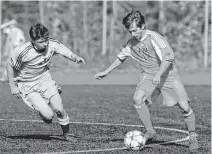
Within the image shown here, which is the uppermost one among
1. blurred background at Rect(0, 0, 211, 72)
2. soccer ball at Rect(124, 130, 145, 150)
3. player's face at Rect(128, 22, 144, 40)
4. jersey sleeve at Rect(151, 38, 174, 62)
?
player's face at Rect(128, 22, 144, 40)

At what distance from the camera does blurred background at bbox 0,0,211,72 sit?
2292 cm

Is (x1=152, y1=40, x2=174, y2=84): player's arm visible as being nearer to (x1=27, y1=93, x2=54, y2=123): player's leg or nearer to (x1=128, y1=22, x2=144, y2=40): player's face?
(x1=128, y1=22, x2=144, y2=40): player's face

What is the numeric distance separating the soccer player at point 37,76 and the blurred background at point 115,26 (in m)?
13.8

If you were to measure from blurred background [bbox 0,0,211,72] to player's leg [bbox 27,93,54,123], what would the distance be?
13884mm

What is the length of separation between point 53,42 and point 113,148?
1814 millimetres

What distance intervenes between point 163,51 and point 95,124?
9.02 ft

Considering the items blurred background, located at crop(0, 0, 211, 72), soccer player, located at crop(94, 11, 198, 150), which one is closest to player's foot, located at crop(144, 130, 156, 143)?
soccer player, located at crop(94, 11, 198, 150)

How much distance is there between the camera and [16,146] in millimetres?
8000

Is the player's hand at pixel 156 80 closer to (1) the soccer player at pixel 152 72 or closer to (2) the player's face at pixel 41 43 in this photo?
(1) the soccer player at pixel 152 72

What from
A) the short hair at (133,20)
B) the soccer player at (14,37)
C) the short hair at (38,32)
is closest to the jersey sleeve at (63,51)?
the short hair at (38,32)

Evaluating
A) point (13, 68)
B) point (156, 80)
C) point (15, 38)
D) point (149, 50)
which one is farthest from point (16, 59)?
point (15, 38)

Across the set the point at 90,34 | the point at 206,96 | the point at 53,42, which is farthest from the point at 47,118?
the point at 90,34

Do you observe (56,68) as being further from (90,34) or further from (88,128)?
(88,128)

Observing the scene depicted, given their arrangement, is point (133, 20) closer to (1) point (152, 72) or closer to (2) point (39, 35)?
(1) point (152, 72)
